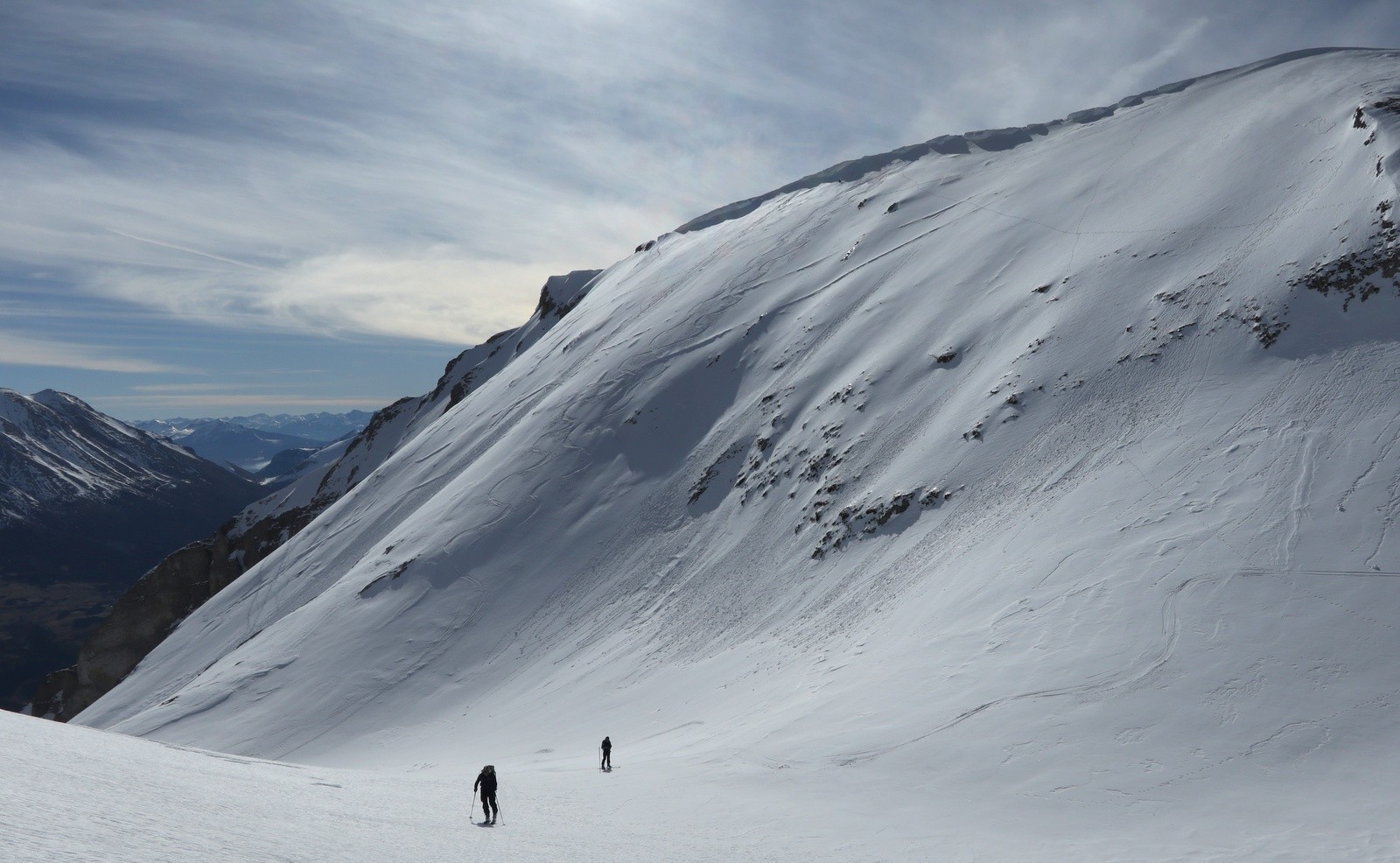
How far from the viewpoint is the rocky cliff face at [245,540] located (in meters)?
78.6

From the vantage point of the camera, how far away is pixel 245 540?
86562 millimetres

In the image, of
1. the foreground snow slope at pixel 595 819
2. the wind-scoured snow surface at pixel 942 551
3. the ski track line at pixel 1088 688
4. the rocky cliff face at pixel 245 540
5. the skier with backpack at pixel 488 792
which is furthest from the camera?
the rocky cliff face at pixel 245 540

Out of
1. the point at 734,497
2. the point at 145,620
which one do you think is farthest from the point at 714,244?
the point at 145,620

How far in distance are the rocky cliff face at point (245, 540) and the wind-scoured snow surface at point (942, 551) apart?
23.5 m

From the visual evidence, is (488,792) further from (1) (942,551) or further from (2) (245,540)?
(2) (245,540)

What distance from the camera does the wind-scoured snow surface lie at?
15727 millimetres

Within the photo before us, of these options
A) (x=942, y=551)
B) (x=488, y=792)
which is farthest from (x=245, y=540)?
(x=488, y=792)

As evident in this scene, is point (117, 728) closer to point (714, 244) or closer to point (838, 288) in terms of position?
point (838, 288)

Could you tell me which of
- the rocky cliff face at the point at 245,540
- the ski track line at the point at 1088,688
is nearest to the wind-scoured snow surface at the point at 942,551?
the ski track line at the point at 1088,688

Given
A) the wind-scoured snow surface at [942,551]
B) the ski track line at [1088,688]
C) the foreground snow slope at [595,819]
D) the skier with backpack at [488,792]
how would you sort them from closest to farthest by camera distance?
the foreground snow slope at [595,819], the skier with backpack at [488,792], the wind-scoured snow surface at [942,551], the ski track line at [1088,688]

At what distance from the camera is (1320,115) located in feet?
133

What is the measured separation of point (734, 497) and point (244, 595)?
44664 mm

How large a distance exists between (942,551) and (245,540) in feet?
279

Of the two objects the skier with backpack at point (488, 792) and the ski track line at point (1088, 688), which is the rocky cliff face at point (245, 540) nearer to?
the skier with backpack at point (488, 792)
